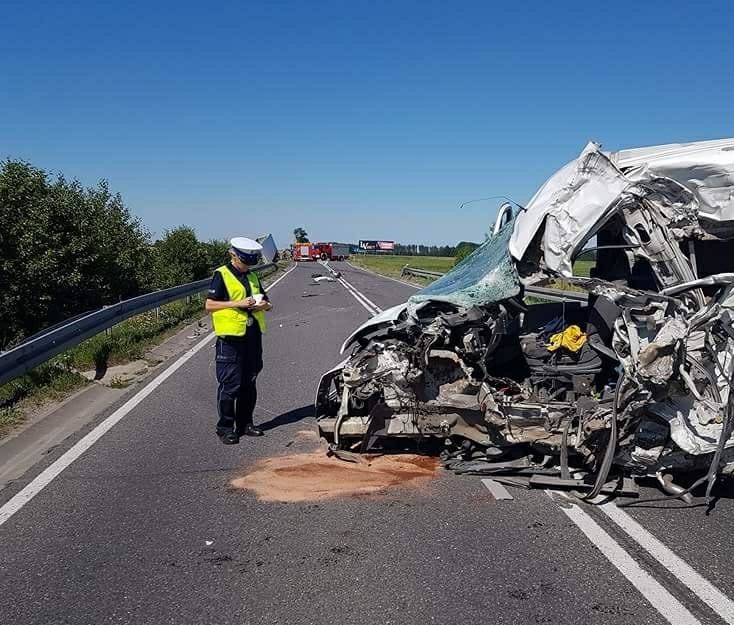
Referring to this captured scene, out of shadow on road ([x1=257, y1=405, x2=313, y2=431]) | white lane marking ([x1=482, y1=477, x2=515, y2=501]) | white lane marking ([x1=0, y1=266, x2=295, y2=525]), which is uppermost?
white lane marking ([x1=482, y1=477, x2=515, y2=501])

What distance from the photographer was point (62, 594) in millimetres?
3330

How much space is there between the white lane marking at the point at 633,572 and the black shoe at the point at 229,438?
Result: 111 inches

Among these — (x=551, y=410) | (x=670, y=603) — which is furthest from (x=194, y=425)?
(x=670, y=603)

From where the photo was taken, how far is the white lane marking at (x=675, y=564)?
3.12 metres

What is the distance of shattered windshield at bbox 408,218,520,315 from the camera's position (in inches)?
190

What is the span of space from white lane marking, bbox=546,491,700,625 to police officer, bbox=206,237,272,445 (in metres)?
2.96

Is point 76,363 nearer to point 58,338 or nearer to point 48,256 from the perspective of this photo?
point 58,338

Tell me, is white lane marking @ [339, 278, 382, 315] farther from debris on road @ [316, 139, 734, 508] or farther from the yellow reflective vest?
debris on road @ [316, 139, 734, 508]

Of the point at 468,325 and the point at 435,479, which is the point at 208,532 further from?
the point at 468,325

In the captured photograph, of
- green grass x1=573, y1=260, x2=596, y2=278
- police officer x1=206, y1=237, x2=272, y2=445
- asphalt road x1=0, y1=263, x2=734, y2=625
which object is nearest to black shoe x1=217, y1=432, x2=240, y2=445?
police officer x1=206, y1=237, x2=272, y2=445

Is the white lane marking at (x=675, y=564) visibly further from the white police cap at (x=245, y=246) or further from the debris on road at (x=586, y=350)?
the white police cap at (x=245, y=246)

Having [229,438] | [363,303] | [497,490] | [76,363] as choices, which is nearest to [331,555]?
[497,490]

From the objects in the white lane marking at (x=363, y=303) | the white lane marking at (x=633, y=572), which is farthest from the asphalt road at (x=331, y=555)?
the white lane marking at (x=363, y=303)

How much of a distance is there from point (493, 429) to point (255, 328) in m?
2.41
